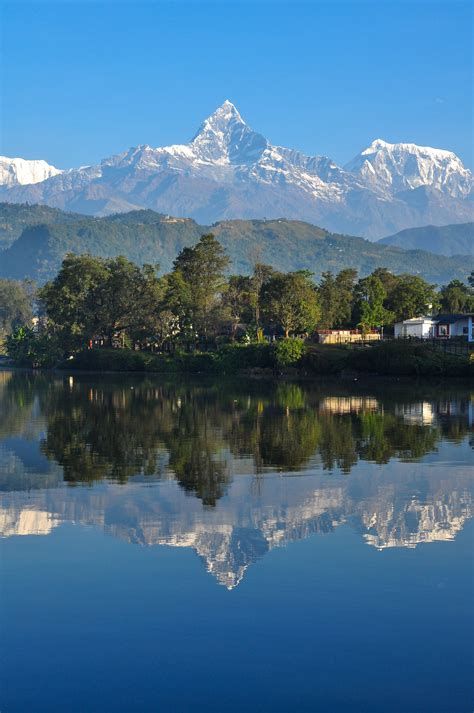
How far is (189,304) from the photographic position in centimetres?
12031

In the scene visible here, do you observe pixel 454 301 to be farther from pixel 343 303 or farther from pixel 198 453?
pixel 198 453

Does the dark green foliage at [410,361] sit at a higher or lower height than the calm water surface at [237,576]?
higher

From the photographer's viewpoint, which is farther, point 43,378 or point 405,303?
point 405,303

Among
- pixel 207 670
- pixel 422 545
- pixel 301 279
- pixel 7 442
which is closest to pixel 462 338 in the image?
pixel 301 279

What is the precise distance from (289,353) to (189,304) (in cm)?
2217

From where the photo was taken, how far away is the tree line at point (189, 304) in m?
121

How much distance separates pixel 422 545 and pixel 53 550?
350 inches

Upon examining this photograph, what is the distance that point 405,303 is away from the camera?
13175cm

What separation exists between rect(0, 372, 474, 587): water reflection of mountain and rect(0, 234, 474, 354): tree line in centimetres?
5673

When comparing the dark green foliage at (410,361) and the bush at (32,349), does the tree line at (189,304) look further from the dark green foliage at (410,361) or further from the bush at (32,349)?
the dark green foliage at (410,361)

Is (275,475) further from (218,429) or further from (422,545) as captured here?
(218,429)

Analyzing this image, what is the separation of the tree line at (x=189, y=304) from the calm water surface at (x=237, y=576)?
7854cm

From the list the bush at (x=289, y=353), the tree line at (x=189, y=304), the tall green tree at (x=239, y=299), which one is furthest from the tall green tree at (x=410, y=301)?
the bush at (x=289, y=353)

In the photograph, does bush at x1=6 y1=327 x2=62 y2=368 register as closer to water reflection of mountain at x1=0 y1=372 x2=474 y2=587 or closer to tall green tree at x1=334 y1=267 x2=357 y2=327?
tall green tree at x1=334 y1=267 x2=357 y2=327
